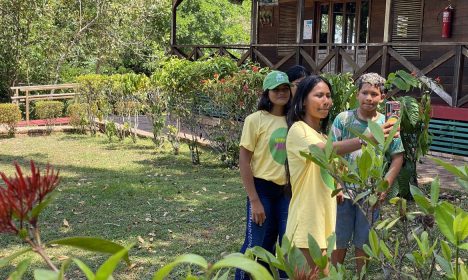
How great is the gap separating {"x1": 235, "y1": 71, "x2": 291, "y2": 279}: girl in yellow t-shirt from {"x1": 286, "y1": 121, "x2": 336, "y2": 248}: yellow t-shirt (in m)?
0.48

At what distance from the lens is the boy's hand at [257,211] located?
355 centimetres

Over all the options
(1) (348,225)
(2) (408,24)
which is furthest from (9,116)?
(1) (348,225)

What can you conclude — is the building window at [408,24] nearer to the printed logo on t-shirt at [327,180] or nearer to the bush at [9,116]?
the bush at [9,116]

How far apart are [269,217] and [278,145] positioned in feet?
1.43

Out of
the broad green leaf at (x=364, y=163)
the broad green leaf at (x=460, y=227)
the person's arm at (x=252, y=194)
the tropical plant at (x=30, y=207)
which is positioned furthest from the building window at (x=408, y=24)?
the tropical plant at (x=30, y=207)

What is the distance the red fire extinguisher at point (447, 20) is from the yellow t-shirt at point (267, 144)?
341 inches

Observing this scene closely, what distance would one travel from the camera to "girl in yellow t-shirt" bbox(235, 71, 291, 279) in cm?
361

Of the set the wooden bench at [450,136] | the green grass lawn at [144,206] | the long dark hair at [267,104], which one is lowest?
the green grass lawn at [144,206]

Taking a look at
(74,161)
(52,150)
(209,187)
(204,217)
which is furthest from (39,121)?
(204,217)

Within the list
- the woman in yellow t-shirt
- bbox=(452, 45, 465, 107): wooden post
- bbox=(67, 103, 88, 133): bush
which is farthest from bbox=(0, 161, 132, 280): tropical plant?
bbox=(67, 103, 88, 133): bush

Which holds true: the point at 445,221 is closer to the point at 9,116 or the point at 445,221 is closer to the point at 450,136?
the point at 450,136

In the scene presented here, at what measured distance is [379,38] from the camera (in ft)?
44.0

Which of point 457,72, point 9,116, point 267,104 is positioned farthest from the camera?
Answer: point 9,116

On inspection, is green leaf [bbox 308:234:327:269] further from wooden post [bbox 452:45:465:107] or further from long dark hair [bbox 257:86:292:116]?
wooden post [bbox 452:45:465:107]
